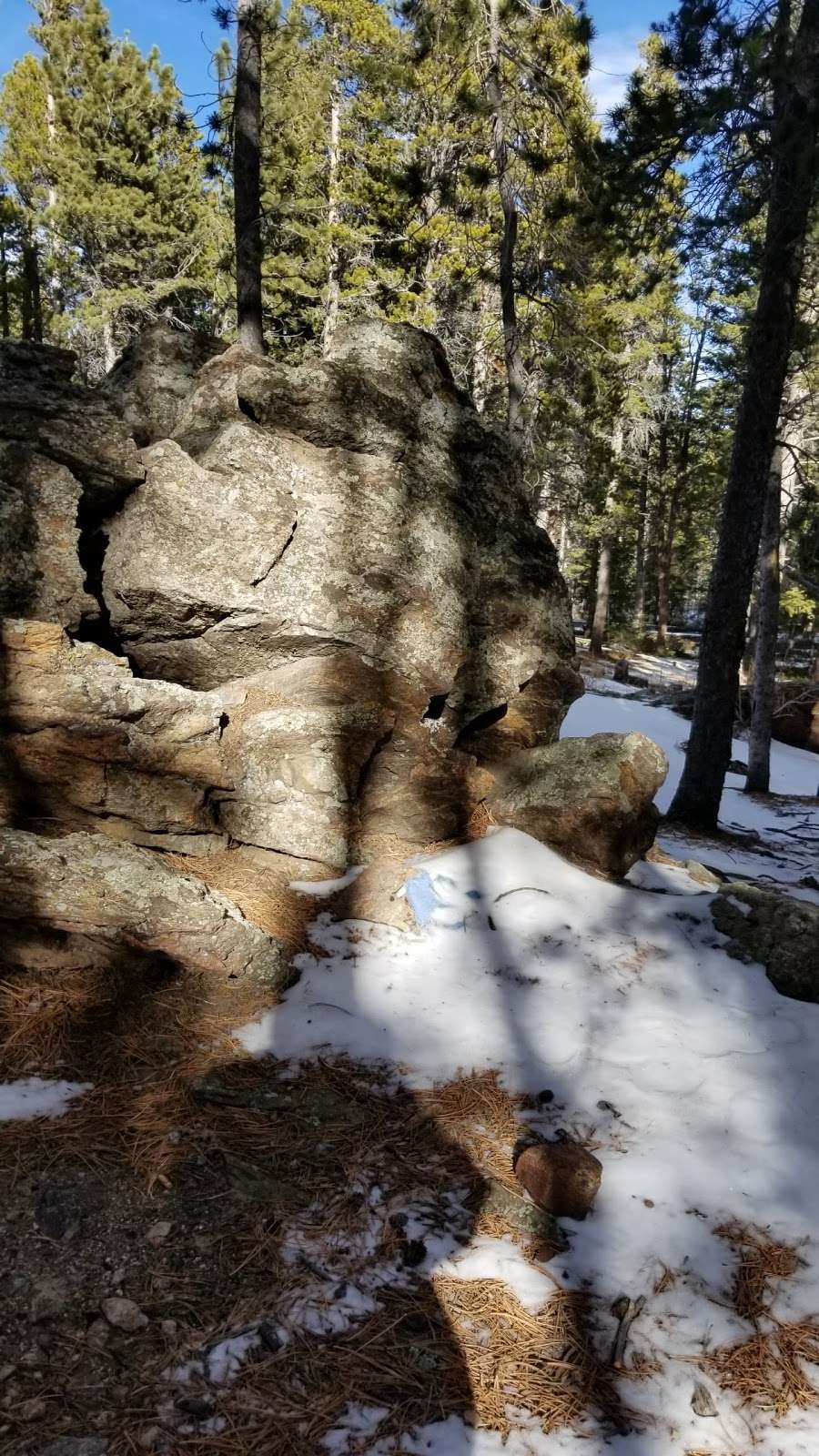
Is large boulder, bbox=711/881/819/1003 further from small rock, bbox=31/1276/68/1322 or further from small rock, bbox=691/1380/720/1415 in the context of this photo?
small rock, bbox=31/1276/68/1322

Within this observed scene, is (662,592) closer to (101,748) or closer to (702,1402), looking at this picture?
(101,748)

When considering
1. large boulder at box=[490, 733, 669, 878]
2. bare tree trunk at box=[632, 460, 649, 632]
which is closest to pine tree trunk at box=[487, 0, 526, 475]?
large boulder at box=[490, 733, 669, 878]

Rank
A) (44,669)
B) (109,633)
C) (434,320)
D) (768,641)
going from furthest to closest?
(434,320)
(768,641)
(109,633)
(44,669)

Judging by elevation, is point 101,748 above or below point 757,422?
below

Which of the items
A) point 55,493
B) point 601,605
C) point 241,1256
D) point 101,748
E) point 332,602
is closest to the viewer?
point 241,1256

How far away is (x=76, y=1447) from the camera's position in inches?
75.3

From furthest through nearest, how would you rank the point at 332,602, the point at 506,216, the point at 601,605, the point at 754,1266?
the point at 601,605 < the point at 506,216 < the point at 332,602 < the point at 754,1266

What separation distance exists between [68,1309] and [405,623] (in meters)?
4.13

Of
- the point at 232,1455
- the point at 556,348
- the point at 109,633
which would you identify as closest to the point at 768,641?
the point at 556,348

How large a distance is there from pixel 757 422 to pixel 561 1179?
7.71 metres

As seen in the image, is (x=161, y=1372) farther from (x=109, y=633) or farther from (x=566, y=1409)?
(x=109, y=633)

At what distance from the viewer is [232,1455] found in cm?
195

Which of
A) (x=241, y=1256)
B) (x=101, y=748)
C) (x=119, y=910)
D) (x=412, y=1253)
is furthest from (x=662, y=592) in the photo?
(x=241, y=1256)

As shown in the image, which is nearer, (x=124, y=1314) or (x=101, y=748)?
(x=124, y=1314)
